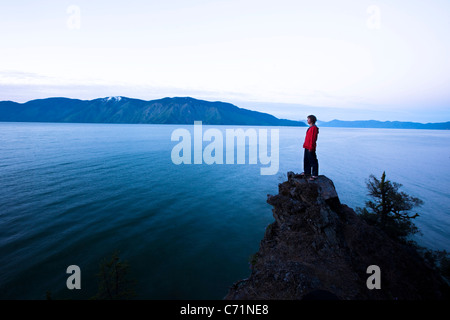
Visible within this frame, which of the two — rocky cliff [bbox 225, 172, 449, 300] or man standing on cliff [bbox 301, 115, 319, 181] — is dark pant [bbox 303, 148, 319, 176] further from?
rocky cliff [bbox 225, 172, 449, 300]

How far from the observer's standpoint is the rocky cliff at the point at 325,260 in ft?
32.3

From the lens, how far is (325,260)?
38.8 feet

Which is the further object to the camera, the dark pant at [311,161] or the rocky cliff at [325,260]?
the dark pant at [311,161]

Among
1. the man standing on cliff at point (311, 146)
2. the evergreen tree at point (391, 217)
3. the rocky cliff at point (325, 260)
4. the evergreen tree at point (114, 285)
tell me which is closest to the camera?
the rocky cliff at point (325, 260)

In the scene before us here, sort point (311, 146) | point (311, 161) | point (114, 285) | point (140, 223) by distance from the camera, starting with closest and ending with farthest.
Result: point (311, 146) < point (114, 285) < point (311, 161) < point (140, 223)

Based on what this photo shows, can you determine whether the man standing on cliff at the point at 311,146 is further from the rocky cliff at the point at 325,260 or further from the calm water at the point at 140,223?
the calm water at the point at 140,223

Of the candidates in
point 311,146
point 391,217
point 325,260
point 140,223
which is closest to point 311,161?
point 311,146

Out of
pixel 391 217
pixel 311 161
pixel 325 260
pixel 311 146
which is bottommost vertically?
pixel 391 217

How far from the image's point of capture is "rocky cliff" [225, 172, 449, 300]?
9859 millimetres

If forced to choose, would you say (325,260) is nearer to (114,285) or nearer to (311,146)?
(311,146)

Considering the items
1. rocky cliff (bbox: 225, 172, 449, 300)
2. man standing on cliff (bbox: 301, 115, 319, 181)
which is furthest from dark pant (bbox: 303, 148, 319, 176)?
rocky cliff (bbox: 225, 172, 449, 300)

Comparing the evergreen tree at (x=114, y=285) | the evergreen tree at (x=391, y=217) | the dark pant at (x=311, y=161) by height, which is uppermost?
the dark pant at (x=311, y=161)

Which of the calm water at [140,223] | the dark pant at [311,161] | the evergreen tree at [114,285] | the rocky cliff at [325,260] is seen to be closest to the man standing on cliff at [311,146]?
the dark pant at [311,161]
